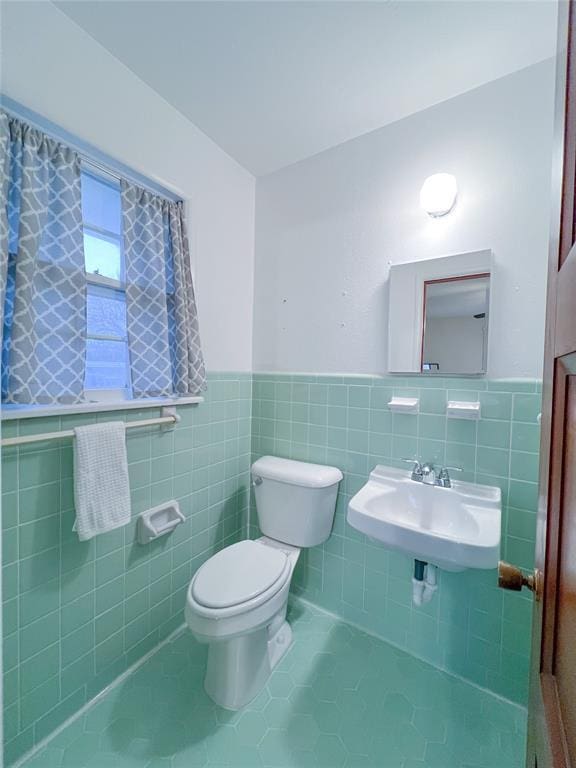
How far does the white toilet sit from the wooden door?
2.71 ft

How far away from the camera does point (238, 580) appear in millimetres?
1229

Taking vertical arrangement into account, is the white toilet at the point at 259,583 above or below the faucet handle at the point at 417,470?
below

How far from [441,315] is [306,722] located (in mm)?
1638

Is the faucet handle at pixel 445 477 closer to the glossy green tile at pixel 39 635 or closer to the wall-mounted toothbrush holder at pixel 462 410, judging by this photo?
the wall-mounted toothbrush holder at pixel 462 410

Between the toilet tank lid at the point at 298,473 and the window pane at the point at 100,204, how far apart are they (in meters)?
1.23

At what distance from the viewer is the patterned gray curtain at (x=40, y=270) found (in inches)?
38.7

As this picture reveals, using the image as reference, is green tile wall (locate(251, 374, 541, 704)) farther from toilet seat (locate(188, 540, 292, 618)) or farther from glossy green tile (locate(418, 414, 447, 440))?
toilet seat (locate(188, 540, 292, 618))

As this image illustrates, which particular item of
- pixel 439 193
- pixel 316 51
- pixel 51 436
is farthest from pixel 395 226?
pixel 51 436

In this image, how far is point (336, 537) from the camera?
1656 mm

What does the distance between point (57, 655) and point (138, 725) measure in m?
0.38

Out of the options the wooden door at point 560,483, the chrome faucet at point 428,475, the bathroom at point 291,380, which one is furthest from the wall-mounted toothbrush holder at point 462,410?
the wooden door at point 560,483

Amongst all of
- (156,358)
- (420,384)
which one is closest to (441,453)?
(420,384)

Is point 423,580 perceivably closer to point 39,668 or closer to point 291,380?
point 291,380

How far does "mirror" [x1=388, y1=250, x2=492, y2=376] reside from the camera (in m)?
1.30
